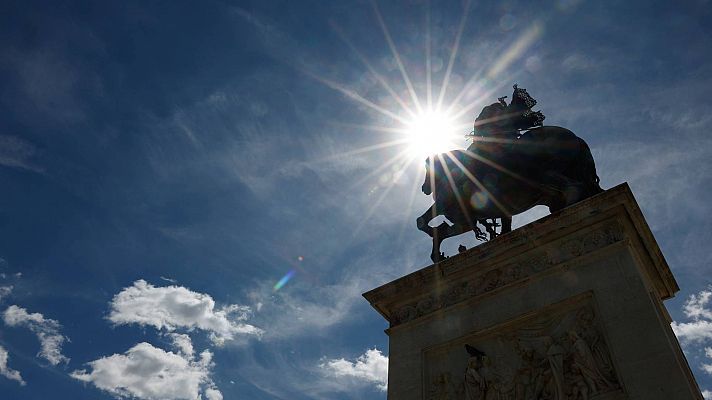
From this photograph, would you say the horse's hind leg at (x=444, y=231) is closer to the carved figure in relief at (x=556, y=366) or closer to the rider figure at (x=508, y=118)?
the rider figure at (x=508, y=118)

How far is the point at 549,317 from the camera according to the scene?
9.10 m

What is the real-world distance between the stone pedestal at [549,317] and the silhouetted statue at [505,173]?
1.37 metres

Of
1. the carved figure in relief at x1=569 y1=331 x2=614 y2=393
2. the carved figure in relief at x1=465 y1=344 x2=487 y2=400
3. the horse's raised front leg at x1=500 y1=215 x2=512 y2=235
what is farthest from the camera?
the horse's raised front leg at x1=500 y1=215 x2=512 y2=235

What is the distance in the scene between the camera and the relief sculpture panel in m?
8.02

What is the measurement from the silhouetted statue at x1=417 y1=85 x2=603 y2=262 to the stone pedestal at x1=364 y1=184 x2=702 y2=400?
137 cm

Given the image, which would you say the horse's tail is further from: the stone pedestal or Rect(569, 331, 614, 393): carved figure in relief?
Rect(569, 331, 614, 393): carved figure in relief

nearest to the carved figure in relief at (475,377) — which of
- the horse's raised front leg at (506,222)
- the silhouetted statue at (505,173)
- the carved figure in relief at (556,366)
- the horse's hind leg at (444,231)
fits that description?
the carved figure in relief at (556,366)

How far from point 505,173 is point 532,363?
4.92 metres

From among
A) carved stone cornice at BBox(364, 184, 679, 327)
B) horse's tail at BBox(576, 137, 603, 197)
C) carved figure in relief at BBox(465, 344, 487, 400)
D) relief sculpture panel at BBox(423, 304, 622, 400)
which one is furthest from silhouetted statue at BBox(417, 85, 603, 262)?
carved figure in relief at BBox(465, 344, 487, 400)

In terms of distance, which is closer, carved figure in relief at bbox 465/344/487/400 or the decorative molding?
carved figure in relief at bbox 465/344/487/400

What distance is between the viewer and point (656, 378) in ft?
24.4

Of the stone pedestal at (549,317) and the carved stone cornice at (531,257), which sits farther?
the carved stone cornice at (531,257)

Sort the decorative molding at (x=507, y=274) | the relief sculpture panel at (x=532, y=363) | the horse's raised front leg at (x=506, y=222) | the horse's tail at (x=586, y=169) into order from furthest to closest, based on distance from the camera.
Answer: the horse's raised front leg at (x=506, y=222) → the horse's tail at (x=586, y=169) → the decorative molding at (x=507, y=274) → the relief sculpture panel at (x=532, y=363)

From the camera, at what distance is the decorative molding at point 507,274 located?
9422 mm
